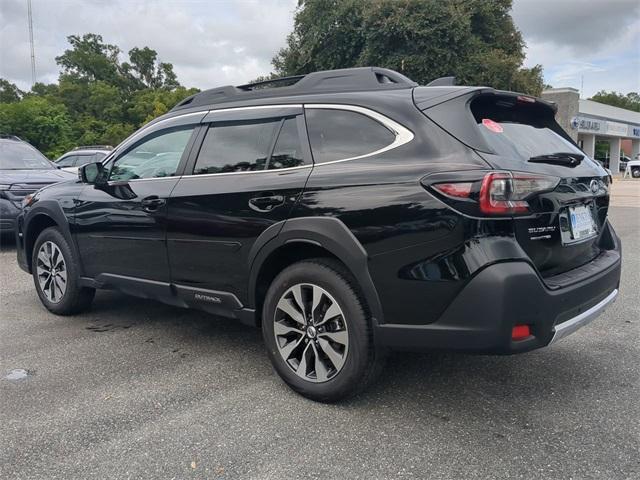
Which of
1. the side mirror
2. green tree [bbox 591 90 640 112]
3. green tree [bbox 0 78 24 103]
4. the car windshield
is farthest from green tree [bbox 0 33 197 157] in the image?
green tree [bbox 591 90 640 112]

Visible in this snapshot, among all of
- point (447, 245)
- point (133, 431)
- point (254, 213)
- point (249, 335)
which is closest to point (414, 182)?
point (447, 245)

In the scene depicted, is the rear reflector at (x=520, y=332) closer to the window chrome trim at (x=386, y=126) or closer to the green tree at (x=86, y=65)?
the window chrome trim at (x=386, y=126)

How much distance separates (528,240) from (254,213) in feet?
5.17

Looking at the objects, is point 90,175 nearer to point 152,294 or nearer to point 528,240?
point 152,294

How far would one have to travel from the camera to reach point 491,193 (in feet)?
8.45

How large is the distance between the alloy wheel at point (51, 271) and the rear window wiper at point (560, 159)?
3954mm

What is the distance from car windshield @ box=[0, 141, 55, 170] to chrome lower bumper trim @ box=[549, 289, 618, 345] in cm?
877

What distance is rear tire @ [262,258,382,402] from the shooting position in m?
2.95

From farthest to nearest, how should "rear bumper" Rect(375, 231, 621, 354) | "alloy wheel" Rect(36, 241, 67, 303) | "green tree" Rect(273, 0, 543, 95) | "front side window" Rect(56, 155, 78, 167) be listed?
"green tree" Rect(273, 0, 543, 95), "front side window" Rect(56, 155, 78, 167), "alloy wheel" Rect(36, 241, 67, 303), "rear bumper" Rect(375, 231, 621, 354)

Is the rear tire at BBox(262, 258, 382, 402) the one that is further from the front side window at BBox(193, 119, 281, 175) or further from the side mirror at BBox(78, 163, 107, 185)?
the side mirror at BBox(78, 163, 107, 185)

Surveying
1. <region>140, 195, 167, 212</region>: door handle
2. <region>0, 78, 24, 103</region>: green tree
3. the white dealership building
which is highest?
<region>0, 78, 24, 103</region>: green tree

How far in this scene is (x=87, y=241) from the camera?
455cm

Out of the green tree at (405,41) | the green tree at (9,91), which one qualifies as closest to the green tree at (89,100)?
the green tree at (9,91)

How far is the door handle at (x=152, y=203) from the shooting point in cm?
387
